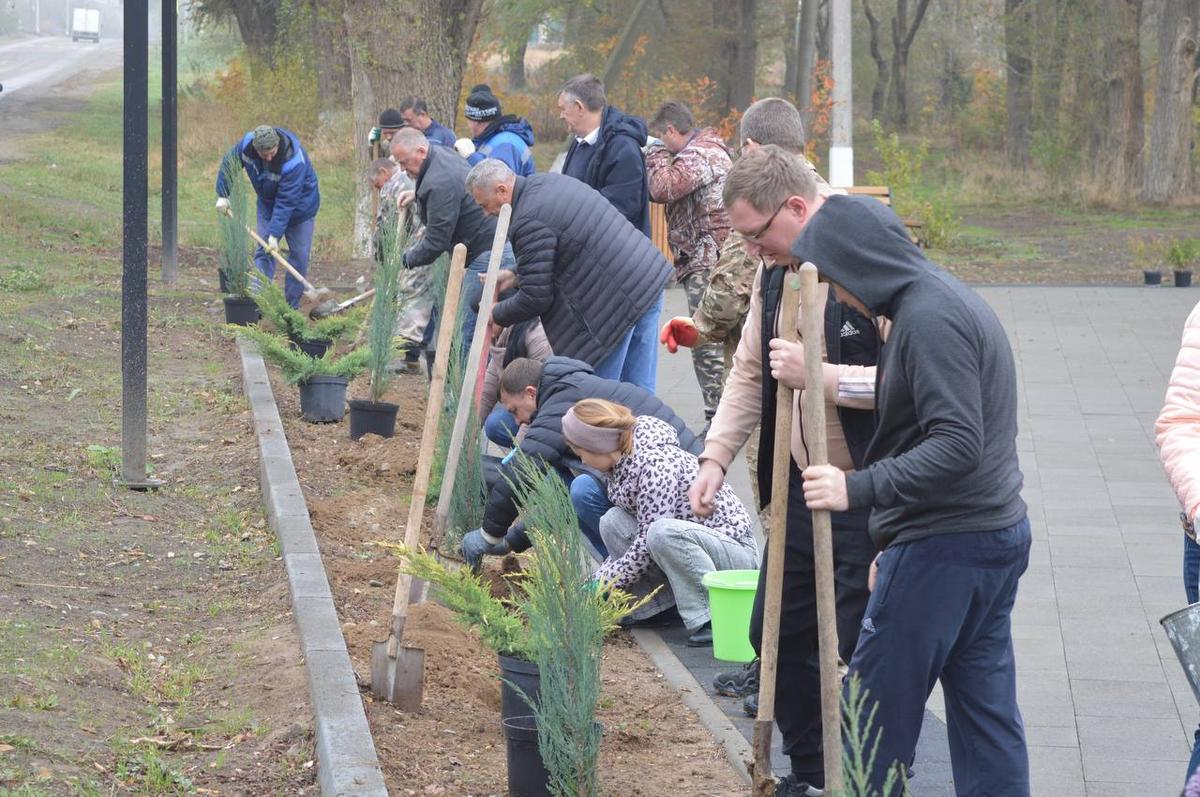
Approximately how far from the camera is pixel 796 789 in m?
4.02

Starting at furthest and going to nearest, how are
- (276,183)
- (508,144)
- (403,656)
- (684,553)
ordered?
(276,183), (508,144), (684,553), (403,656)

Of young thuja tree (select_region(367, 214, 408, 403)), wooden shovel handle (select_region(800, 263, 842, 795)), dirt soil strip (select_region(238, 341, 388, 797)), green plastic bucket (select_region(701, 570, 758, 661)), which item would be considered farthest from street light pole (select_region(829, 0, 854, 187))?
wooden shovel handle (select_region(800, 263, 842, 795))

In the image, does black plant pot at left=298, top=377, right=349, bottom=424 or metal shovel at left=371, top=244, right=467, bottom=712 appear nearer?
metal shovel at left=371, top=244, right=467, bottom=712

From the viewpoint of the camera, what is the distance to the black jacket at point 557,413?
576 cm

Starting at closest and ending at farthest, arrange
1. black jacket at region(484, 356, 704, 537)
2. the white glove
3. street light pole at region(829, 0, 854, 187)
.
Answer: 1. black jacket at region(484, 356, 704, 537)
2. the white glove
3. street light pole at region(829, 0, 854, 187)

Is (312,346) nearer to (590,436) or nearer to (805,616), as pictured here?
(590,436)

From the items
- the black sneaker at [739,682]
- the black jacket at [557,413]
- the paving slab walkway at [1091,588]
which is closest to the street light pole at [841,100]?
the paving slab walkway at [1091,588]

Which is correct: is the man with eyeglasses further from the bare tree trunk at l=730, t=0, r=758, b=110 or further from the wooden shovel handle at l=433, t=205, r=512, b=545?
the bare tree trunk at l=730, t=0, r=758, b=110

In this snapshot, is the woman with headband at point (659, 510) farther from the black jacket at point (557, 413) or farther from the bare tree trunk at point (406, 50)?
the bare tree trunk at point (406, 50)

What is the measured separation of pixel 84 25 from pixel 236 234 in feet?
34.1

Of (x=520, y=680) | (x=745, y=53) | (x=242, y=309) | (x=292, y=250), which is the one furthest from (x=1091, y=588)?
(x=745, y=53)

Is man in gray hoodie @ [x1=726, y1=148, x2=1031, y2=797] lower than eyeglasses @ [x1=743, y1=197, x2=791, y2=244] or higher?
Answer: lower

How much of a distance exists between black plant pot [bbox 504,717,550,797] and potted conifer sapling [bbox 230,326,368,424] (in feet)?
16.6

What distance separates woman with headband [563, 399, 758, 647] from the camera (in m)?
5.35
